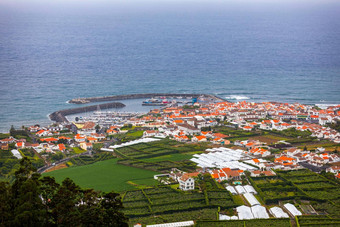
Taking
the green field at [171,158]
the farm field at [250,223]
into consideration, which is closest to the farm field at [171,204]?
the farm field at [250,223]

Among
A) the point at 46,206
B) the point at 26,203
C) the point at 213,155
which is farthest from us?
the point at 213,155

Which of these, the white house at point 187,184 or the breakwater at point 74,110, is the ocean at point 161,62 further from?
the white house at point 187,184

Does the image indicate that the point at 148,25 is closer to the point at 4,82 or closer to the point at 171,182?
the point at 4,82

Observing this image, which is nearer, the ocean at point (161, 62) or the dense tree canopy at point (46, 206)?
the dense tree canopy at point (46, 206)

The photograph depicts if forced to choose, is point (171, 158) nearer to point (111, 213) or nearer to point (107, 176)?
point (107, 176)

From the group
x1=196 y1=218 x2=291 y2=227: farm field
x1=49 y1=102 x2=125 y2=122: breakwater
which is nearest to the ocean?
x1=49 y1=102 x2=125 y2=122: breakwater

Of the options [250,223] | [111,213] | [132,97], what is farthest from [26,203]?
[132,97]
